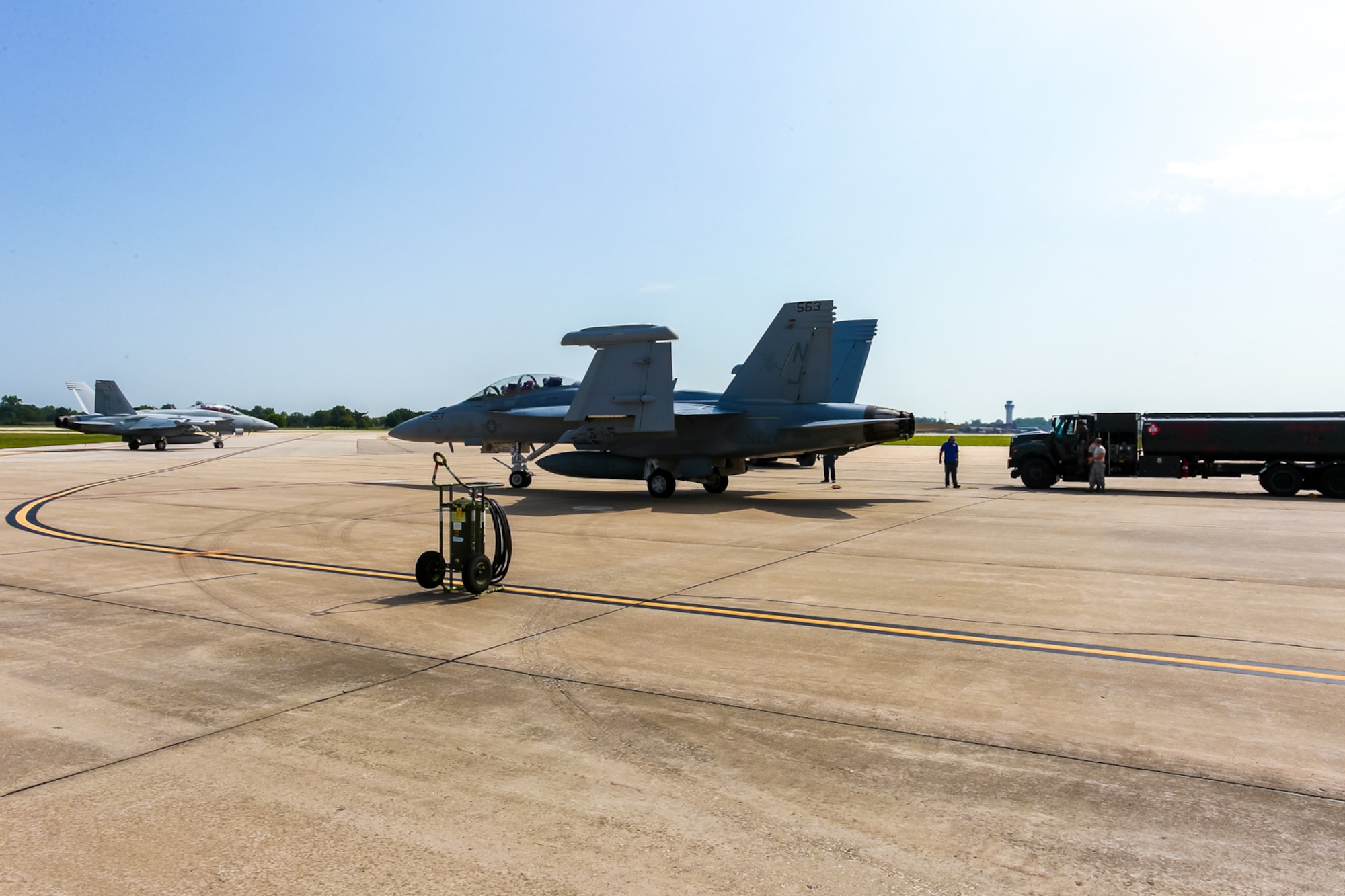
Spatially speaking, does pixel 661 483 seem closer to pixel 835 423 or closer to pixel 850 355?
pixel 835 423

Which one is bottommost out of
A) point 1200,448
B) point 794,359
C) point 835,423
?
point 1200,448

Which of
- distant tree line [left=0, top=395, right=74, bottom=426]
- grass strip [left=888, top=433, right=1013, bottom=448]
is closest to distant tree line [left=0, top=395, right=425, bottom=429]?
distant tree line [left=0, top=395, right=74, bottom=426]

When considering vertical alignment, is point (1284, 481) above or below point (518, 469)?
below

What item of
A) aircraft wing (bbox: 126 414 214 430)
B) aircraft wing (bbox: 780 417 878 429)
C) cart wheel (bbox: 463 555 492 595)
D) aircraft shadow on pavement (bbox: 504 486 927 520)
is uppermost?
aircraft wing (bbox: 126 414 214 430)

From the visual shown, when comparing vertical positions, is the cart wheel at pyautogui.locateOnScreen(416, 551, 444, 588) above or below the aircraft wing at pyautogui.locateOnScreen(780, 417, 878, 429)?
below

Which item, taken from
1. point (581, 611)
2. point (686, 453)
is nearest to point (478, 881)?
point (581, 611)

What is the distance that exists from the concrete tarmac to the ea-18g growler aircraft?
7.15 metres

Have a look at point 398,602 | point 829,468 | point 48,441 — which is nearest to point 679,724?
point 398,602

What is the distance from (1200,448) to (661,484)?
1526 centimetres

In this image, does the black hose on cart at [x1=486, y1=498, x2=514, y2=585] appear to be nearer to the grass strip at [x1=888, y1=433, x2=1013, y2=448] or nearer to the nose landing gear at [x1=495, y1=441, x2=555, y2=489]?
the nose landing gear at [x1=495, y1=441, x2=555, y2=489]

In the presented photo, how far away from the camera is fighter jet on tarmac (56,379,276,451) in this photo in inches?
1854

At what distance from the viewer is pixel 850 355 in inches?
1038

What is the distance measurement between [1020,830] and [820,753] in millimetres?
1159

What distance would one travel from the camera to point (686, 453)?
792 inches
